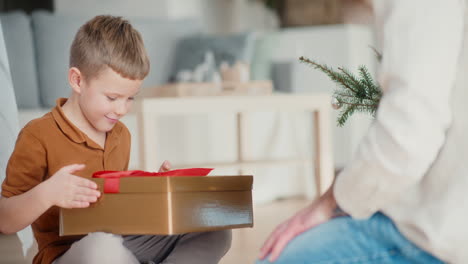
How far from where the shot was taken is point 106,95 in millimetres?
1279

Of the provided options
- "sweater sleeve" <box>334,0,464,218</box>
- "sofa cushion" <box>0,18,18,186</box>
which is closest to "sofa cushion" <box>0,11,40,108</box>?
"sofa cushion" <box>0,18,18,186</box>

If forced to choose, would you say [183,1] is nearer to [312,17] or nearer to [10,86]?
[312,17]

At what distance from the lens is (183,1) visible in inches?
167

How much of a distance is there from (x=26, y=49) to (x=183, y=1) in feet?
4.15

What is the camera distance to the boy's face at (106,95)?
50.3 inches

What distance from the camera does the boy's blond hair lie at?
1.28 m

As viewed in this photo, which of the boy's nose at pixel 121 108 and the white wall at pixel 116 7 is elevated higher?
the white wall at pixel 116 7

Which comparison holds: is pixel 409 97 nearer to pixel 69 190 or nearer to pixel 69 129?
pixel 69 190

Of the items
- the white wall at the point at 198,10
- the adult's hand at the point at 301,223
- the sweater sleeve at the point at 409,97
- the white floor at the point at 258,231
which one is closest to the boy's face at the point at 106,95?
the adult's hand at the point at 301,223

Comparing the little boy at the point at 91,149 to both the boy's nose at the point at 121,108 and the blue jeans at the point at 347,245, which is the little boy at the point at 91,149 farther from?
the blue jeans at the point at 347,245

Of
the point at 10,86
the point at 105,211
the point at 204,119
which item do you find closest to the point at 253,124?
the point at 204,119

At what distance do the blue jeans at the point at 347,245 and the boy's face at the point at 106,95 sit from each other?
543 millimetres

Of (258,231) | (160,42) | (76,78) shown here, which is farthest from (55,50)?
(76,78)

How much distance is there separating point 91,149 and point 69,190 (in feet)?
0.74
